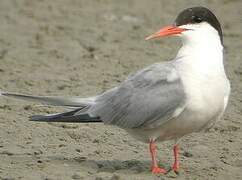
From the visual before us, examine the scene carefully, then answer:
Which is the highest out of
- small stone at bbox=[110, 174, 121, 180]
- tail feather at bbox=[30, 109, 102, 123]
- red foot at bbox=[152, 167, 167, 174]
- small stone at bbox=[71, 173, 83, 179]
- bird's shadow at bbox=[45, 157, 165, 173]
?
Answer: tail feather at bbox=[30, 109, 102, 123]

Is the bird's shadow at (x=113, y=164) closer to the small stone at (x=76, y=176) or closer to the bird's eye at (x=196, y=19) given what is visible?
the small stone at (x=76, y=176)

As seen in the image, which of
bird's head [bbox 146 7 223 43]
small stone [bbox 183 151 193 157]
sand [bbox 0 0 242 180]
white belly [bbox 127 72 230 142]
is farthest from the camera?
small stone [bbox 183 151 193 157]

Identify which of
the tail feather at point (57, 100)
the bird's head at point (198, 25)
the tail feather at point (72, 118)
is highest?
the bird's head at point (198, 25)

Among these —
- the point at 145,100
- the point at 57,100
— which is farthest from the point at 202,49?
the point at 57,100

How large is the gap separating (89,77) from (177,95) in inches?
136

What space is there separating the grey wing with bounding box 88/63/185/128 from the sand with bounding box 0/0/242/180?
43cm

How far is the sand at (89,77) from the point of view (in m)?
6.29

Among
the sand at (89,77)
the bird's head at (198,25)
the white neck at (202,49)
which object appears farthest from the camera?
the sand at (89,77)

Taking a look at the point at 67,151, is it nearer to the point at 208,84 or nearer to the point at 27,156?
the point at 27,156

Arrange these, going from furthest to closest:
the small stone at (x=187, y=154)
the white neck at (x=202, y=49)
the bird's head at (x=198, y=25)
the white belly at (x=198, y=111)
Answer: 1. the small stone at (x=187, y=154)
2. the bird's head at (x=198, y=25)
3. the white neck at (x=202, y=49)
4. the white belly at (x=198, y=111)

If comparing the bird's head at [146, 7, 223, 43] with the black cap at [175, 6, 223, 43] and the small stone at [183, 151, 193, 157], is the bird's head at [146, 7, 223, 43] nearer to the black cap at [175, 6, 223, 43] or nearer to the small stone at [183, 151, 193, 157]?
the black cap at [175, 6, 223, 43]

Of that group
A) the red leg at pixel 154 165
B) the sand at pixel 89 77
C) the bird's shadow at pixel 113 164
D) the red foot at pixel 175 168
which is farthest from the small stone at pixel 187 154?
the red leg at pixel 154 165

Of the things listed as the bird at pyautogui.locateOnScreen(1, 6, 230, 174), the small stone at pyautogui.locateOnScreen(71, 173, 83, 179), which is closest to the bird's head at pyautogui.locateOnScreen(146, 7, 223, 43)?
the bird at pyautogui.locateOnScreen(1, 6, 230, 174)

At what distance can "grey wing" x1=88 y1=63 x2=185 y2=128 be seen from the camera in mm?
5832
